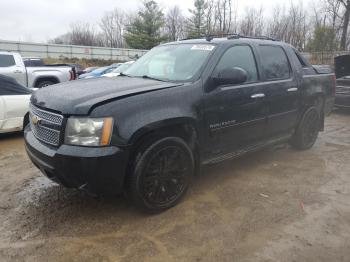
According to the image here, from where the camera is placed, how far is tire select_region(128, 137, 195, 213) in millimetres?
3730

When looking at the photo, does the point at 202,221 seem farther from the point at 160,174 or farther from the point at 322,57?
the point at 322,57

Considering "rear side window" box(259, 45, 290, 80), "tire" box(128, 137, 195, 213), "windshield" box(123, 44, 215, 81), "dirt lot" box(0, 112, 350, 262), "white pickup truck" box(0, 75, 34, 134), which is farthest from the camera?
"white pickup truck" box(0, 75, 34, 134)

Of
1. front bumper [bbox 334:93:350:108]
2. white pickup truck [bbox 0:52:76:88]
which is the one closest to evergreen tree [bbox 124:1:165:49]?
white pickup truck [bbox 0:52:76:88]

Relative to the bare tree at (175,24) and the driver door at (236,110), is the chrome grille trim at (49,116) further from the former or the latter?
the bare tree at (175,24)

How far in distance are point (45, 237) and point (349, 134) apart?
6.56m

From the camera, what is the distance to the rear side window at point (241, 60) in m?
4.65

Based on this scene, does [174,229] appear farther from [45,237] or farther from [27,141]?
[27,141]

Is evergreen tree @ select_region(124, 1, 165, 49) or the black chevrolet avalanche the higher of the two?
evergreen tree @ select_region(124, 1, 165, 49)

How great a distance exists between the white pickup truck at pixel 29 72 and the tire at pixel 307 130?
9200 mm

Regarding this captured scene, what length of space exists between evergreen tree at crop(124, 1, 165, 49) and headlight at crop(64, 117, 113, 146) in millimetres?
41872

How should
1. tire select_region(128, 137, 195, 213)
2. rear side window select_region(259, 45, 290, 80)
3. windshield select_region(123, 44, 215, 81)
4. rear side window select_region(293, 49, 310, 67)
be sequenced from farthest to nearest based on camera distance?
rear side window select_region(293, 49, 310, 67), rear side window select_region(259, 45, 290, 80), windshield select_region(123, 44, 215, 81), tire select_region(128, 137, 195, 213)

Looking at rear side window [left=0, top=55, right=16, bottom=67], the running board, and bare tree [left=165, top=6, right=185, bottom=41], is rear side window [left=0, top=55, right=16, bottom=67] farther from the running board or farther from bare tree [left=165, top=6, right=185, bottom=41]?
bare tree [left=165, top=6, right=185, bottom=41]

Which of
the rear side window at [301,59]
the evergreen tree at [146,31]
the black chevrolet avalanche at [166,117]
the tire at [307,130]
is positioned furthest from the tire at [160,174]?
the evergreen tree at [146,31]

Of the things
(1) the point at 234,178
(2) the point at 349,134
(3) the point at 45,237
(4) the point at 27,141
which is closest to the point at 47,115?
(4) the point at 27,141
